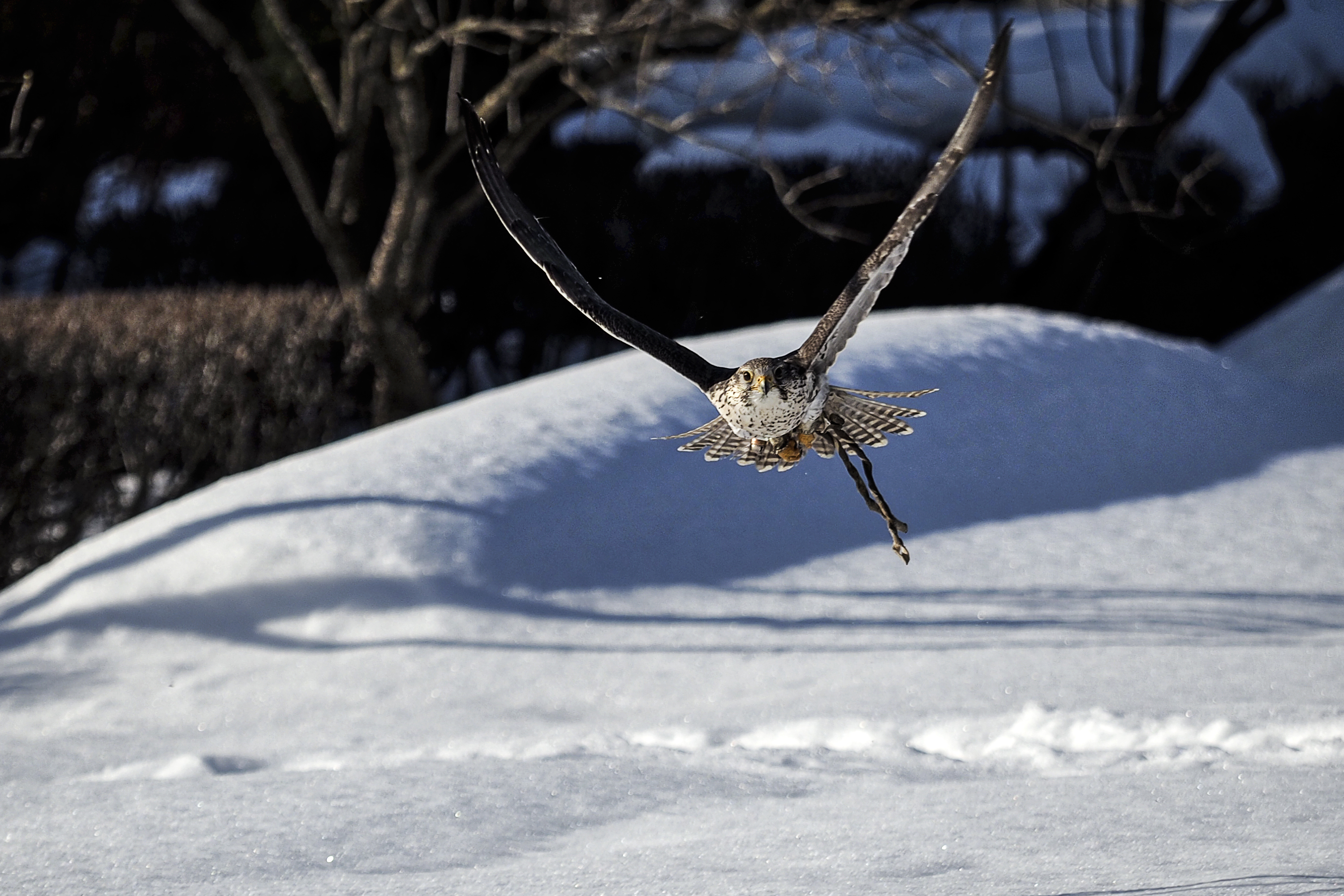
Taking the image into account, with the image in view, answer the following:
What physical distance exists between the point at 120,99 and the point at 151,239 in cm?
152

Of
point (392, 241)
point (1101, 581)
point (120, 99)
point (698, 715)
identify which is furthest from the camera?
point (120, 99)

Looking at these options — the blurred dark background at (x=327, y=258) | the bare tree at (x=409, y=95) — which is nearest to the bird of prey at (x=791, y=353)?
the bare tree at (x=409, y=95)

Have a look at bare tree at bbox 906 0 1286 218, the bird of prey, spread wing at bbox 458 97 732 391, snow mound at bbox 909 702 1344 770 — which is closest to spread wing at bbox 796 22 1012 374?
the bird of prey

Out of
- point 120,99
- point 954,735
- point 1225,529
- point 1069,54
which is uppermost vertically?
point 1069,54

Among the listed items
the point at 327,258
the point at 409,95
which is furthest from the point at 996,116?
the point at 409,95

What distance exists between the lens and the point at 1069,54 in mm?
12648

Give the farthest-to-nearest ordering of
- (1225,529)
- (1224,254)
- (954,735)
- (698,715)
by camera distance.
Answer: (1224,254) < (1225,529) < (698,715) < (954,735)

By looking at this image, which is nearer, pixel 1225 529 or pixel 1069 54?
pixel 1225 529

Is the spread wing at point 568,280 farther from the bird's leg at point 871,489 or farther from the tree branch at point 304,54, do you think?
the tree branch at point 304,54

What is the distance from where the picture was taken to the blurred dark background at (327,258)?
680 centimetres

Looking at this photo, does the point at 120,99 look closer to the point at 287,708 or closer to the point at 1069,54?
the point at 287,708

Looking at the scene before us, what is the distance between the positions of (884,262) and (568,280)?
1.73 ft

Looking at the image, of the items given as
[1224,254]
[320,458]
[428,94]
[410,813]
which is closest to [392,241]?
[320,458]

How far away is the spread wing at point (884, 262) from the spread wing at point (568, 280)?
182 mm
